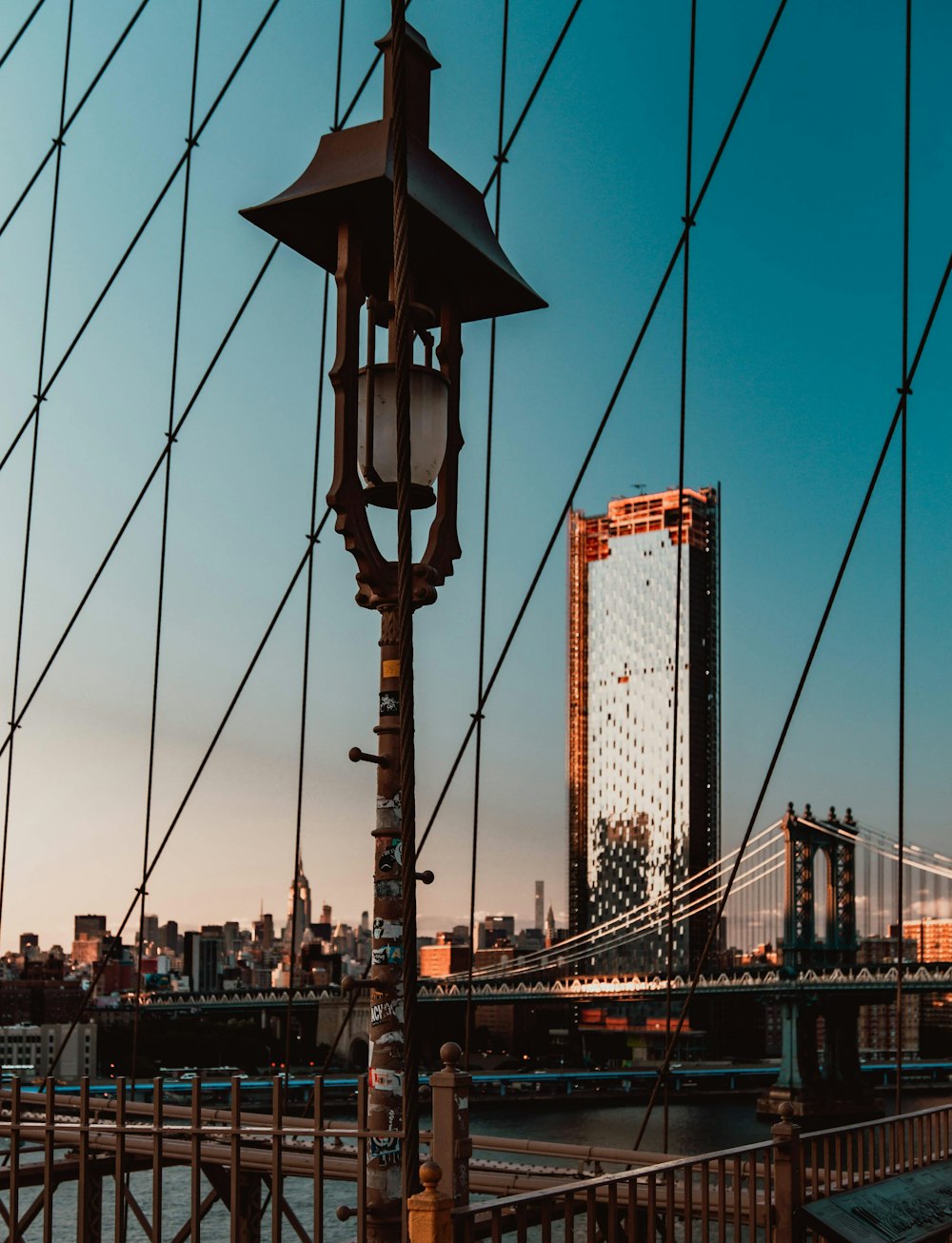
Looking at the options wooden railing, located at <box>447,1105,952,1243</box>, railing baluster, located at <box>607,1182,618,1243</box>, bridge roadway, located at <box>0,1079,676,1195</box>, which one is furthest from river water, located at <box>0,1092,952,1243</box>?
railing baluster, located at <box>607,1182,618,1243</box>

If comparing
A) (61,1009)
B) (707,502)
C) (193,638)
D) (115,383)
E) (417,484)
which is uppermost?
(707,502)

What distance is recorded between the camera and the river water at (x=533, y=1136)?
3847 centimetres

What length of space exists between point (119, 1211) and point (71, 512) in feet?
72.4

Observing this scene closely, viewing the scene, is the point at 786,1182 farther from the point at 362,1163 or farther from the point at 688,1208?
the point at 362,1163

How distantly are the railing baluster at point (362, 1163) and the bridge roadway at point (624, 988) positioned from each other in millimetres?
46084

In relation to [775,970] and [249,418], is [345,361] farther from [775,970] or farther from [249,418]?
[775,970]

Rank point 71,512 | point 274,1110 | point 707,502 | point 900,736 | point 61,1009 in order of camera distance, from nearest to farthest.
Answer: point 274,1110 → point 900,736 → point 71,512 → point 61,1009 → point 707,502

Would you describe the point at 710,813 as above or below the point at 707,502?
below

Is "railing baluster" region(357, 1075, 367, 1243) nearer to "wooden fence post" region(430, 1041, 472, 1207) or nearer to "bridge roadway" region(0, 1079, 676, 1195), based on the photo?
"bridge roadway" region(0, 1079, 676, 1195)

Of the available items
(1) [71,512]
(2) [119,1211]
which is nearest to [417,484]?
(2) [119,1211]

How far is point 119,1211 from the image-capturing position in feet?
14.9

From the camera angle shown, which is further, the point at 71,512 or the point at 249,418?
the point at 249,418

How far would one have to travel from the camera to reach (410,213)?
4.29 meters

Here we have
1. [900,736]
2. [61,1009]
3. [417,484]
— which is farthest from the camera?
[61,1009]
